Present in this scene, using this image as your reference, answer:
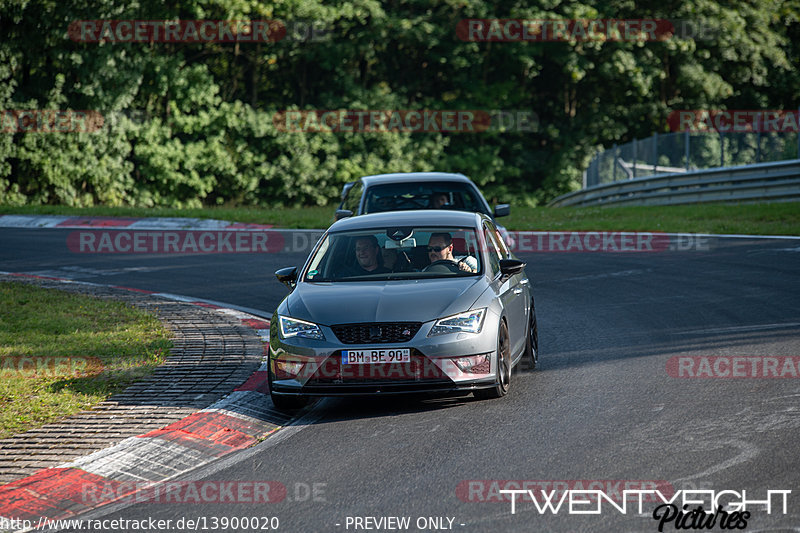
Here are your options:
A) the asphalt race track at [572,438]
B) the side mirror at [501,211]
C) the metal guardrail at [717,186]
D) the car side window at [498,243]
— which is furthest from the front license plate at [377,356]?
the metal guardrail at [717,186]

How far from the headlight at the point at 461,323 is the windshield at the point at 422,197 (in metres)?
6.89

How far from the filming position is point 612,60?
45.0 m

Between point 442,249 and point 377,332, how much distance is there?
1612 millimetres

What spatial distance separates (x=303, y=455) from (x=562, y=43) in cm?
4109

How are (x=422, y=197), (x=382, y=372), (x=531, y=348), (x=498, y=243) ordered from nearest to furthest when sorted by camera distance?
1. (x=382, y=372)
2. (x=531, y=348)
3. (x=498, y=243)
4. (x=422, y=197)

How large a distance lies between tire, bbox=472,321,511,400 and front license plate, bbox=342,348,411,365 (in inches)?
30.1

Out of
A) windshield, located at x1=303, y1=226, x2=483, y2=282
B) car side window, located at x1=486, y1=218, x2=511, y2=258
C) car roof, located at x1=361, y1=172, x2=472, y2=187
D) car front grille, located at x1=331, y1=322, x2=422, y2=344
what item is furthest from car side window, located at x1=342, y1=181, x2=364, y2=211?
car front grille, located at x1=331, y1=322, x2=422, y2=344

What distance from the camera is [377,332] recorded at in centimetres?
757

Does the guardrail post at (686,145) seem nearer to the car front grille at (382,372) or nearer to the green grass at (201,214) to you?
the green grass at (201,214)

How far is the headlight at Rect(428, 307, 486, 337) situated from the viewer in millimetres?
7633

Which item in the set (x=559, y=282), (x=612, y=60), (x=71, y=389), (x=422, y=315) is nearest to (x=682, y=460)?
(x=422, y=315)

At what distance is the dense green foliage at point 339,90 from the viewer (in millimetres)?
37188

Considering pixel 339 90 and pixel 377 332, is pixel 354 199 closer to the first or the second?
pixel 377 332

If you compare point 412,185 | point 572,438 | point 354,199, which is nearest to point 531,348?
point 572,438
